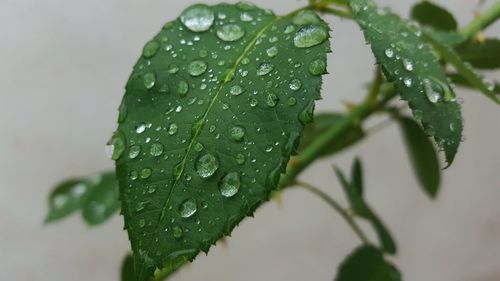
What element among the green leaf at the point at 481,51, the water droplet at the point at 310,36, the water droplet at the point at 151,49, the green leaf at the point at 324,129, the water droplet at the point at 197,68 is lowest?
the green leaf at the point at 324,129

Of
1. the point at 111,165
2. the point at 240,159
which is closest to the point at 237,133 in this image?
the point at 240,159

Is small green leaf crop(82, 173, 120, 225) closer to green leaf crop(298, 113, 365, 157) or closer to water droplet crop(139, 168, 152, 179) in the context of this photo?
green leaf crop(298, 113, 365, 157)

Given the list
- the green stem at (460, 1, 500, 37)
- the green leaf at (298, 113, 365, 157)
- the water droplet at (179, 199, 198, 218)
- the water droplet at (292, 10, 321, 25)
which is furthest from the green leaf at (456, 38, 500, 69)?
the water droplet at (179, 199, 198, 218)

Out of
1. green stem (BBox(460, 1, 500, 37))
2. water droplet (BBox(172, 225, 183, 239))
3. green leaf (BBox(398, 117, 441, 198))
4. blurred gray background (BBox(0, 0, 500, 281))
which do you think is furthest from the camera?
blurred gray background (BBox(0, 0, 500, 281))

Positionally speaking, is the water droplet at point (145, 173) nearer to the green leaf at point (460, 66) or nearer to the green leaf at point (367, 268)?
the green leaf at point (460, 66)

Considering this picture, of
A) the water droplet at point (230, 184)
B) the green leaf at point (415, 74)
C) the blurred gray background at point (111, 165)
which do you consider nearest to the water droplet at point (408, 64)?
the green leaf at point (415, 74)

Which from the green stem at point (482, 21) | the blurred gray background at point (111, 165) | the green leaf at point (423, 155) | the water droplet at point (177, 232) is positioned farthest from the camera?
the blurred gray background at point (111, 165)
